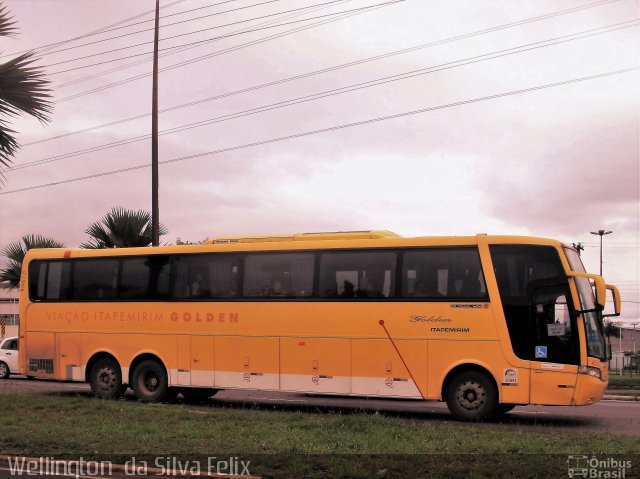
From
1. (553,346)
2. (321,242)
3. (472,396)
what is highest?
(321,242)

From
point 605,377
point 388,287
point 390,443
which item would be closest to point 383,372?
point 388,287

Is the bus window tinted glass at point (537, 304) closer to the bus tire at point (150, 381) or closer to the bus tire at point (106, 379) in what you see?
the bus tire at point (150, 381)

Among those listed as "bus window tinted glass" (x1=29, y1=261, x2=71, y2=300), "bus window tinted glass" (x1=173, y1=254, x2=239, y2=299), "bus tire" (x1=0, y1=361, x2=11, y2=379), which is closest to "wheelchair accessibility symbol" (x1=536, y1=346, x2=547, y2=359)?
"bus window tinted glass" (x1=173, y1=254, x2=239, y2=299)

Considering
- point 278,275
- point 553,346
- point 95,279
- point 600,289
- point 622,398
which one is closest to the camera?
point 600,289

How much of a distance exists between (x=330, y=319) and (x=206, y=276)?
3.40m

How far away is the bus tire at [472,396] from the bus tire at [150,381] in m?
7.00

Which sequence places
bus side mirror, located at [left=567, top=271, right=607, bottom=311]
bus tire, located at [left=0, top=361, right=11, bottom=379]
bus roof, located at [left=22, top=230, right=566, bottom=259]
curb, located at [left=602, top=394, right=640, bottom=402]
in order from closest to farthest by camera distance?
bus side mirror, located at [left=567, top=271, right=607, bottom=311] < bus roof, located at [left=22, top=230, right=566, bottom=259] < curb, located at [left=602, top=394, right=640, bottom=402] < bus tire, located at [left=0, top=361, right=11, bottom=379]

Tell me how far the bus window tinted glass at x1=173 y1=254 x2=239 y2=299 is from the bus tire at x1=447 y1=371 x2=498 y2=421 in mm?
5417

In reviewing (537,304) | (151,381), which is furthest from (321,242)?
(151,381)

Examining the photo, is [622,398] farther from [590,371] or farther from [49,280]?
[49,280]

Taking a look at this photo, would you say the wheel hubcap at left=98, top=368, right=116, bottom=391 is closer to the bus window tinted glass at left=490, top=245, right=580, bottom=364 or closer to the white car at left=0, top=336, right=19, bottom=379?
the bus window tinted glass at left=490, top=245, right=580, bottom=364

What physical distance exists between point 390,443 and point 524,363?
17.1ft

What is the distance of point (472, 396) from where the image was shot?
16250mm

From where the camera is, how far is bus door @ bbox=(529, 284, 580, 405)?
1565 centimetres
